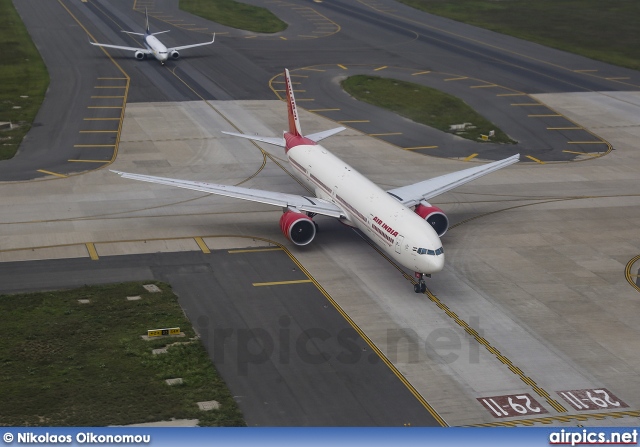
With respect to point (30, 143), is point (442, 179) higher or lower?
higher

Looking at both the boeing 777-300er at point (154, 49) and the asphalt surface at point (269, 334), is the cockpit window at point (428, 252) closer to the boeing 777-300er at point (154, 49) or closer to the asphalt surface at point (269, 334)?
the asphalt surface at point (269, 334)

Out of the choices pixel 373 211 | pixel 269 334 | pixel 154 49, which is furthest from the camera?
pixel 154 49

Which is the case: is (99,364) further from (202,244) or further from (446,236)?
(446,236)

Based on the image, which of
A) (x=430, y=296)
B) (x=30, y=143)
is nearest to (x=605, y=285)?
(x=430, y=296)

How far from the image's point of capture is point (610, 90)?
125125 mm

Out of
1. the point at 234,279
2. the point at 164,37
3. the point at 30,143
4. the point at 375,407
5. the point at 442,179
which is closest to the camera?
the point at 375,407

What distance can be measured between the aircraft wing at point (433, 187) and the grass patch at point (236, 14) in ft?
286

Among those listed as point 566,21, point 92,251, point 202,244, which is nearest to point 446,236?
point 202,244

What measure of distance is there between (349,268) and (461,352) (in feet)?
45.9

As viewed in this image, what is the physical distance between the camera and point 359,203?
67125 millimetres

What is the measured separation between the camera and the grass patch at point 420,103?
106688mm

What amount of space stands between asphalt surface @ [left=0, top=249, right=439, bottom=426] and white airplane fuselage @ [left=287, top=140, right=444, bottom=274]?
5.89m

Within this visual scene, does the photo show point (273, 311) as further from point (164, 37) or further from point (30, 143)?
point (164, 37)

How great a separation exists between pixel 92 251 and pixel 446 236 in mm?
27283
